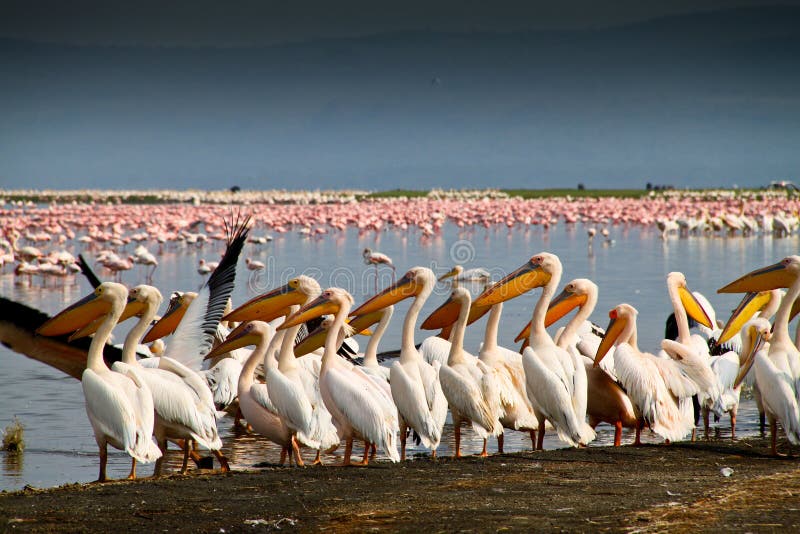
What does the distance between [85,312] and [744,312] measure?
4.70 meters

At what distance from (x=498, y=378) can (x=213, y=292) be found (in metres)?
1.83

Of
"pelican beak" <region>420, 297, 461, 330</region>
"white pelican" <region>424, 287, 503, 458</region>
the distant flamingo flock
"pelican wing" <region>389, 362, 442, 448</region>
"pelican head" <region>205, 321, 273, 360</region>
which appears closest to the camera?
"pelican wing" <region>389, 362, 442, 448</region>

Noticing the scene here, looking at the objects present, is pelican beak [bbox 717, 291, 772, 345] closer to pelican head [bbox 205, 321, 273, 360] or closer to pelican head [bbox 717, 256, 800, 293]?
pelican head [bbox 717, 256, 800, 293]

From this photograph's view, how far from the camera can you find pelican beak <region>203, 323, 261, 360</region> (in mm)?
6516

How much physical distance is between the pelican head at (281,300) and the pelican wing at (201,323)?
247 millimetres

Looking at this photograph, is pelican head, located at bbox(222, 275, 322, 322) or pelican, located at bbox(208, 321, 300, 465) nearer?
pelican, located at bbox(208, 321, 300, 465)

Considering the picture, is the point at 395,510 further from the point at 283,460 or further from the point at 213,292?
the point at 213,292

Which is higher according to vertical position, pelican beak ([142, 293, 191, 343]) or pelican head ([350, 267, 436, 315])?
pelican head ([350, 267, 436, 315])

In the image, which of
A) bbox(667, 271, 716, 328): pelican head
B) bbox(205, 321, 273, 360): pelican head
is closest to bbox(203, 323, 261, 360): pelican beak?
bbox(205, 321, 273, 360): pelican head

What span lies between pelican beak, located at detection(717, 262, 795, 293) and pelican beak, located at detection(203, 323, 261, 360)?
3080 mm

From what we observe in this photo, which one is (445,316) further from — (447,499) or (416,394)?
(447,499)

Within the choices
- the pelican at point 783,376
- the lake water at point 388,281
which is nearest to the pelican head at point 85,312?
the lake water at point 388,281

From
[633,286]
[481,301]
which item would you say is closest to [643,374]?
[481,301]

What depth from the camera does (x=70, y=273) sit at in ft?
56.2
